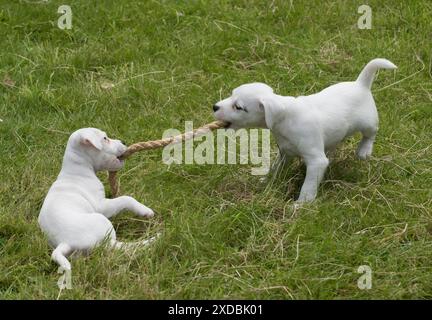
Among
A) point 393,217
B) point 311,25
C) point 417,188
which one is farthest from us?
point 311,25

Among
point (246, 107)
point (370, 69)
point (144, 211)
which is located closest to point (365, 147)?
point (370, 69)

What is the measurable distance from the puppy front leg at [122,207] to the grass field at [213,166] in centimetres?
10

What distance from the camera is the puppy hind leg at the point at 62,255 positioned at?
4352 millimetres

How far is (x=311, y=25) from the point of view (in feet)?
25.5

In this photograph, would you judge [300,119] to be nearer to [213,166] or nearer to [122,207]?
[213,166]

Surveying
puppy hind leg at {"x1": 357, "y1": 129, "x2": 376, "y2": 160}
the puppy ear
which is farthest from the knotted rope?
puppy hind leg at {"x1": 357, "y1": 129, "x2": 376, "y2": 160}

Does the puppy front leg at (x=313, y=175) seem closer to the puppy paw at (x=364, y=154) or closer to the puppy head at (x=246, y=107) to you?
the puppy head at (x=246, y=107)

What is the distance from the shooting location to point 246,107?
5105 millimetres

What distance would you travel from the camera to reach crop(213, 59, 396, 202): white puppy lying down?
5.07 m

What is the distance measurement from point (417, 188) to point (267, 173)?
939mm
